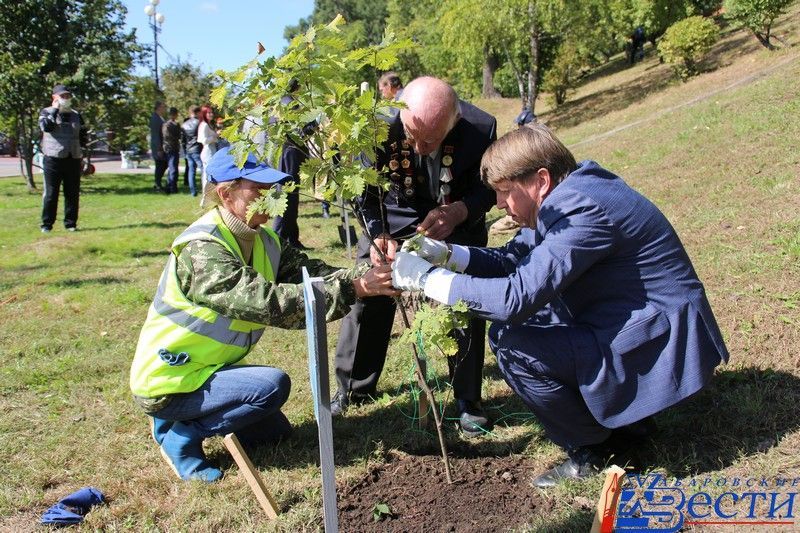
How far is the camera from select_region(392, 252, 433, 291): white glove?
2576 mm

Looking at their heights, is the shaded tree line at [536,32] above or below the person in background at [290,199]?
above

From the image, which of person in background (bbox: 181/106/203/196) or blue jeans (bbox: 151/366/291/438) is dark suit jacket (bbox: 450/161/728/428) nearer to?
blue jeans (bbox: 151/366/291/438)

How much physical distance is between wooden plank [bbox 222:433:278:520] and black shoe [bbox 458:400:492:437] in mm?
1081

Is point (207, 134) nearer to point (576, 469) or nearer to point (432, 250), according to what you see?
point (432, 250)

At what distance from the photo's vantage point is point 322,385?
199 cm

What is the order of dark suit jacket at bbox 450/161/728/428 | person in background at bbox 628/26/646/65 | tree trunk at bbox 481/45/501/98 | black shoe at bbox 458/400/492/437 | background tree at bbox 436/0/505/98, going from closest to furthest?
dark suit jacket at bbox 450/161/728/428, black shoe at bbox 458/400/492/437, background tree at bbox 436/0/505/98, person in background at bbox 628/26/646/65, tree trunk at bbox 481/45/501/98

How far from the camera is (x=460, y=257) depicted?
10.00 feet

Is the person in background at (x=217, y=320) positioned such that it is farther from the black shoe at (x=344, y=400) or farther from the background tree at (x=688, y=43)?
the background tree at (x=688, y=43)

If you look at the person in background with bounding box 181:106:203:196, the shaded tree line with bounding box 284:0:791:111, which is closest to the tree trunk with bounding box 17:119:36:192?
the person in background with bounding box 181:106:203:196

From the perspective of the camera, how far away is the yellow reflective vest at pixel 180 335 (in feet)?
9.61

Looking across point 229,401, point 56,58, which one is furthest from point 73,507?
point 56,58

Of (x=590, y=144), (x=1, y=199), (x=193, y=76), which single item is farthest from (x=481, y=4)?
(x=1, y=199)

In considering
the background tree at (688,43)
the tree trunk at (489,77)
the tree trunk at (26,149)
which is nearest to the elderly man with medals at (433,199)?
the tree trunk at (26,149)

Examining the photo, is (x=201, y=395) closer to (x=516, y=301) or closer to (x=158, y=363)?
(x=158, y=363)
